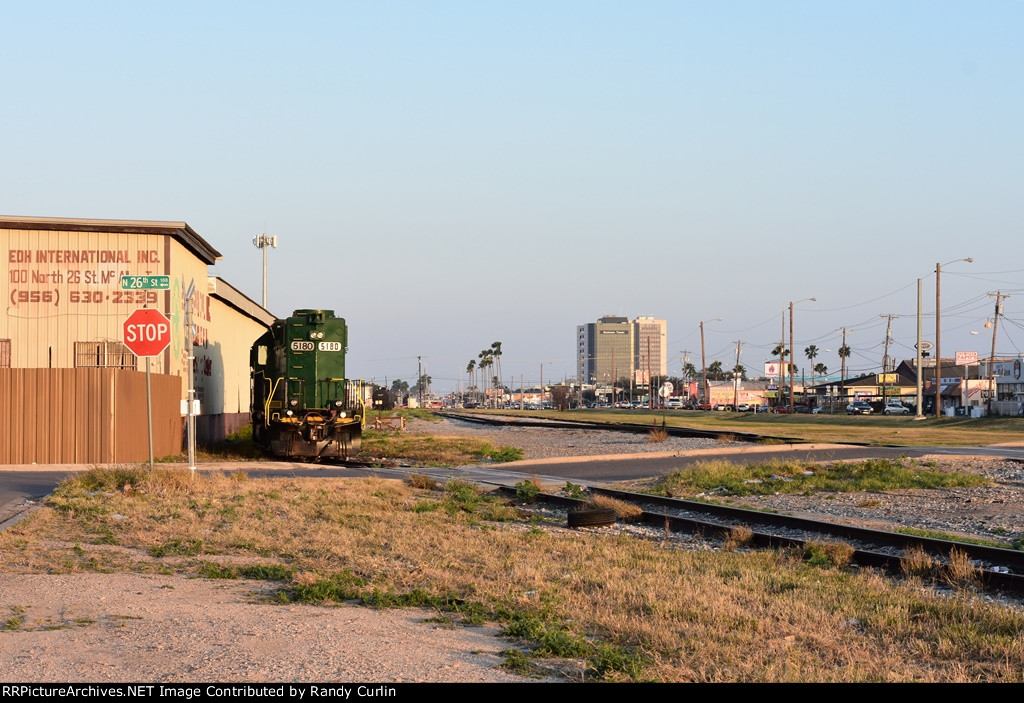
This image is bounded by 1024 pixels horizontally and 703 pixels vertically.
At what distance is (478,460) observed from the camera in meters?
32.6

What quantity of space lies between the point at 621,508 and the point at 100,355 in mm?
20938

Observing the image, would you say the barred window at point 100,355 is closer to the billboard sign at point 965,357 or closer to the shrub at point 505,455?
the shrub at point 505,455

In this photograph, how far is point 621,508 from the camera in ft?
55.9

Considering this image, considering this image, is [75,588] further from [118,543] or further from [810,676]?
[810,676]

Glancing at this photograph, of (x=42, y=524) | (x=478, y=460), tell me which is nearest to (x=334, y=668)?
(x=42, y=524)

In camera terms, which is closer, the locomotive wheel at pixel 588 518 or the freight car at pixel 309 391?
the locomotive wheel at pixel 588 518

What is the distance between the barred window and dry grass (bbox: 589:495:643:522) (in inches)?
761

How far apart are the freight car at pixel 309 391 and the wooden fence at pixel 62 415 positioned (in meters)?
5.00

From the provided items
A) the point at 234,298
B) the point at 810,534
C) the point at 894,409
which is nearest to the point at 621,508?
the point at 810,534

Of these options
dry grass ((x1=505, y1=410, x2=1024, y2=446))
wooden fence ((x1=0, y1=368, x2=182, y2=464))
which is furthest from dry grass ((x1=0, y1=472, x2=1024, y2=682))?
dry grass ((x1=505, y1=410, x2=1024, y2=446))

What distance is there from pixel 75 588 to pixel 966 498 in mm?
16256

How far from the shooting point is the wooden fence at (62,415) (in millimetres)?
27094

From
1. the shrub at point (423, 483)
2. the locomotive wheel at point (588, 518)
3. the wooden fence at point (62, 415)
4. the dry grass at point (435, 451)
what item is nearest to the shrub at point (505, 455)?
the dry grass at point (435, 451)

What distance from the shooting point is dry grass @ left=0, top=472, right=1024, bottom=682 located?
7.38 meters
